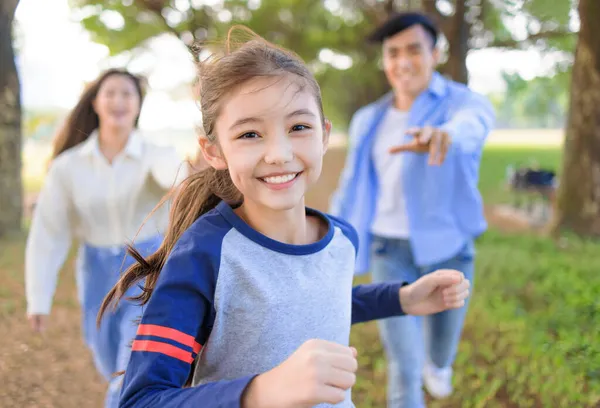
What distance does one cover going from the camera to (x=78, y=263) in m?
2.71

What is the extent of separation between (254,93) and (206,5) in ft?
19.4

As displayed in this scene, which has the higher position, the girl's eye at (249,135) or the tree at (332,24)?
the tree at (332,24)

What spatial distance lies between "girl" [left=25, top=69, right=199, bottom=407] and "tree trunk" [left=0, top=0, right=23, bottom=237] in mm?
480

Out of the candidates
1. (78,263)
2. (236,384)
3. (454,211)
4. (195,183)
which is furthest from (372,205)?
(236,384)

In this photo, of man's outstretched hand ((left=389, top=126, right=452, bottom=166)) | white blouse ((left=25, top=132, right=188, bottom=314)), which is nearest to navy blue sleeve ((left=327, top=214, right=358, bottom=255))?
man's outstretched hand ((left=389, top=126, right=452, bottom=166))

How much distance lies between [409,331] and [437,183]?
0.71 metres

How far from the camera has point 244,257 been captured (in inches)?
49.4

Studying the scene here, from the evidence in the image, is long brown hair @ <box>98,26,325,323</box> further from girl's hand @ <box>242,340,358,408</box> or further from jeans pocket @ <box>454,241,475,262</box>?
jeans pocket @ <box>454,241,475,262</box>

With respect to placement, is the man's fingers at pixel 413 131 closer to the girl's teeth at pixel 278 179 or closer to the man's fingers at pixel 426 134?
the man's fingers at pixel 426 134

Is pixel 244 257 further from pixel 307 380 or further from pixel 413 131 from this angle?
pixel 413 131

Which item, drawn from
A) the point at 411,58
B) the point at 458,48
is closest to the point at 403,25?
the point at 411,58

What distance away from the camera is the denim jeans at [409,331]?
273cm

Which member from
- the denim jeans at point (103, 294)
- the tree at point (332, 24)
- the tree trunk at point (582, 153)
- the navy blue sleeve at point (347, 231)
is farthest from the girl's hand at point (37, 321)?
the tree trunk at point (582, 153)

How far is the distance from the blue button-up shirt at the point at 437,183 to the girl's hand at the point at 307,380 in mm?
1805
